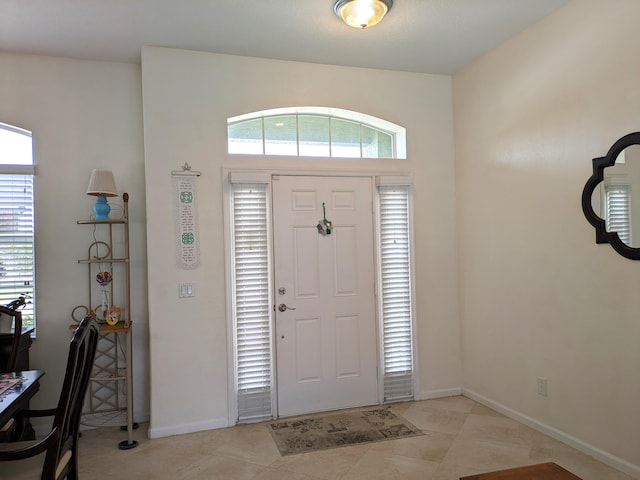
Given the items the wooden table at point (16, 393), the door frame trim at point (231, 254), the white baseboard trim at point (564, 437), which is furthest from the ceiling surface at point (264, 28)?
the white baseboard trim at point (564, 437)

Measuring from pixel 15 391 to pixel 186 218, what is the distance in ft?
5.90

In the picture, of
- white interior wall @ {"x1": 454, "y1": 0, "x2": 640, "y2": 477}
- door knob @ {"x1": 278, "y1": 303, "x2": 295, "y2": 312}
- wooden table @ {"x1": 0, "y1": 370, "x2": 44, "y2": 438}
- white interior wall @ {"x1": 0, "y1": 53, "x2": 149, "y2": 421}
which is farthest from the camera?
door knob @ {"x1": 278, "y1": 303, "x2": 295, "y2": 312}

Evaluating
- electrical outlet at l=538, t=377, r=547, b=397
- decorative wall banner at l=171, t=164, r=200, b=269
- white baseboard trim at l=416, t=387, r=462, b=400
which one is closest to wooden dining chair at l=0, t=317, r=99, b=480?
decorative wall banner at l=171, t=164, r=200, b=269

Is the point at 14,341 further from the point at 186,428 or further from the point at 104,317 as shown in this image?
the point at 186,428

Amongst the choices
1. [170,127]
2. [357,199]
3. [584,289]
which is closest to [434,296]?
[357,199]

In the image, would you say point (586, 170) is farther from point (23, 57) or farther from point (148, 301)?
point (23, 57)

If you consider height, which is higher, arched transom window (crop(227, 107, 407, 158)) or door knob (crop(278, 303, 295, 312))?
arched transom window (crop(227, 107, 407, 158))

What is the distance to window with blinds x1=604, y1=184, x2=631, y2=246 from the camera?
282cm

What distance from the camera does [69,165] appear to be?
3824mm

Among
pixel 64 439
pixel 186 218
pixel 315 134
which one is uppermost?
pixel 315 134

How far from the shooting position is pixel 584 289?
314 centimetres

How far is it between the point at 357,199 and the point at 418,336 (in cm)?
138

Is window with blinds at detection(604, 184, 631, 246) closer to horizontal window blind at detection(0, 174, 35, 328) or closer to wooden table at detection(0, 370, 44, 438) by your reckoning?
wooden table at detection(0, 370, 44, 438)

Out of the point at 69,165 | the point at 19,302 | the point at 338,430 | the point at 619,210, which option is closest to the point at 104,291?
the point at 19,302
